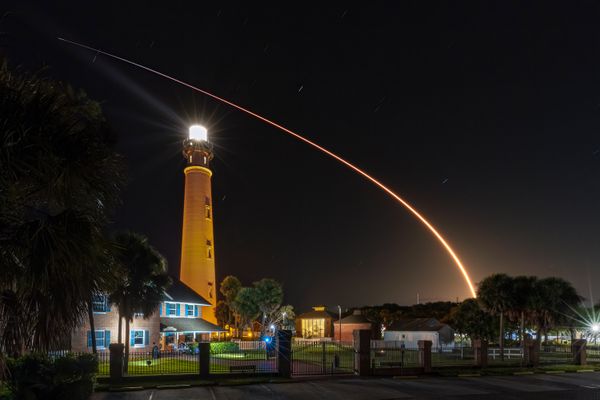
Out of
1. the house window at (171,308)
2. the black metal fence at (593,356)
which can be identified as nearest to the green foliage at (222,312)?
the house window at (171,308)

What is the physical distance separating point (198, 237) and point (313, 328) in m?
44.8

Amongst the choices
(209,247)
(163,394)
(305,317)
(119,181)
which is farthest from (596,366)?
(305,317)

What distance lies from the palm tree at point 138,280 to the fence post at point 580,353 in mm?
28781

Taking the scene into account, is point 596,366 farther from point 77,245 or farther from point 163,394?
point 77,245

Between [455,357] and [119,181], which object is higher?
[119,181]

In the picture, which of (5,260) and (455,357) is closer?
(5,260)

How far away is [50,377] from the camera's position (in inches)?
651

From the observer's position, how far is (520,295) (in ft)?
165

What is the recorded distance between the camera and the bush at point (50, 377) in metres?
15.8

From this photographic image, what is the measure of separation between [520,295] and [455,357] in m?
10.1

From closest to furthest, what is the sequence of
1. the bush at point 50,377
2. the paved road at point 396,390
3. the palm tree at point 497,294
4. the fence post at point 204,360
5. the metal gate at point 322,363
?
the bush at point 50,377, the paved road at point 396,390, the fence post at point 204,360, the metal gate at point 322,363, the palm tree at point 497,294

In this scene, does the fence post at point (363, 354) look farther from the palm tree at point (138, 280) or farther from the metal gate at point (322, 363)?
the palm tree at point (138, 280)

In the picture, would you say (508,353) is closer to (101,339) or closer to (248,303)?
(101,339)

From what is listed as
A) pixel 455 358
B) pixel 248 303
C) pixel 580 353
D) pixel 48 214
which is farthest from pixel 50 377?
pixel 248 303
